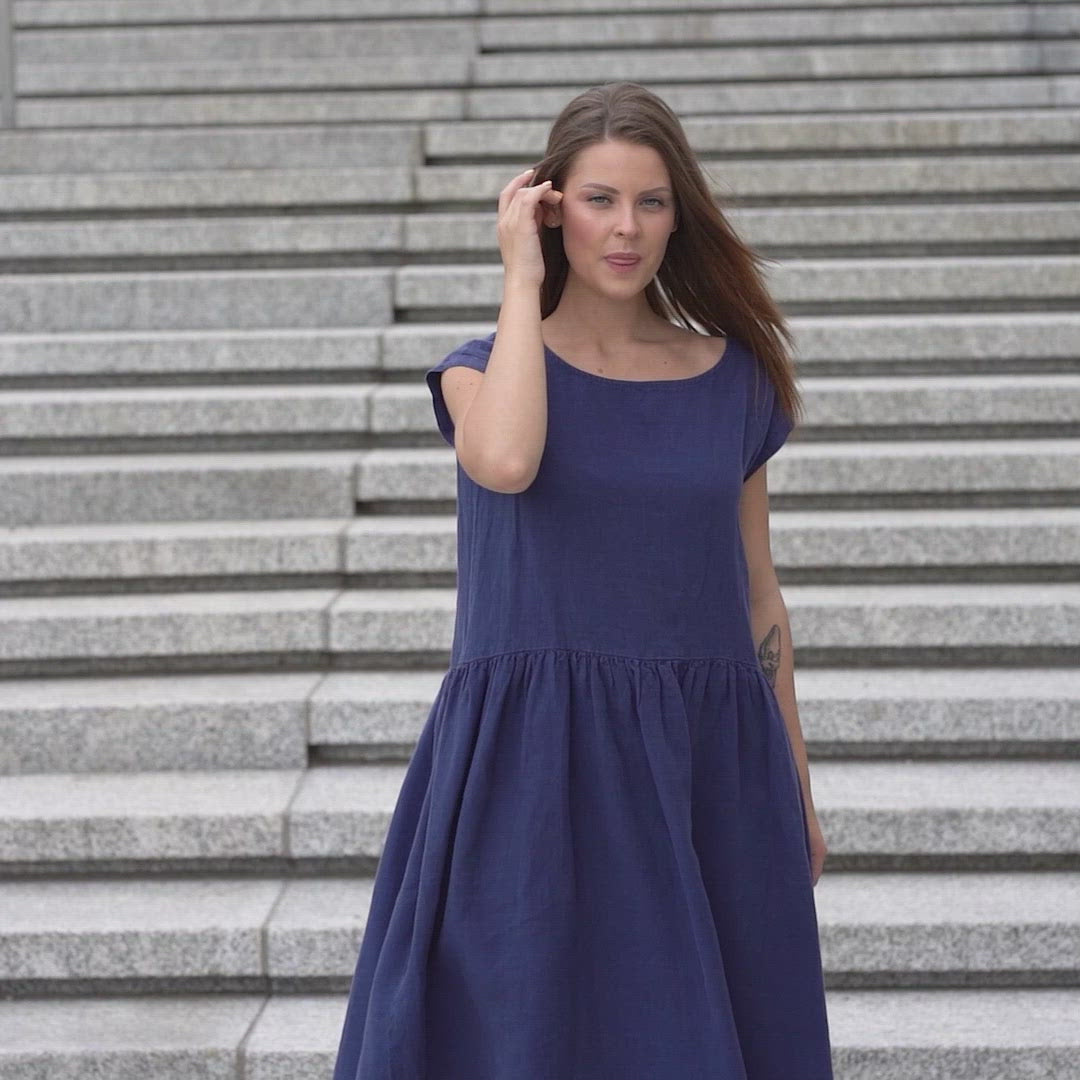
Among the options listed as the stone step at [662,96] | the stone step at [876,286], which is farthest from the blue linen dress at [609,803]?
the stone step at [662,96]

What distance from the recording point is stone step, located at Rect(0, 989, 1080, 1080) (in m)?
3.14

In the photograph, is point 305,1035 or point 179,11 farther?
point 179,11

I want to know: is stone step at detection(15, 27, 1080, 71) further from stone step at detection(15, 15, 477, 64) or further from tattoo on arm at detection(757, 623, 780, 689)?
tattoo on arm at detection(757, 623, 780, 689)

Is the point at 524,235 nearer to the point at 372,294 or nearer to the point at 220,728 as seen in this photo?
the point at 220,728

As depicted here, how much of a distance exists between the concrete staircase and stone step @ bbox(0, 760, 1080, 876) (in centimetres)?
1

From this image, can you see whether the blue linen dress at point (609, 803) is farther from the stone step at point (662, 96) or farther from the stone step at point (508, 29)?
the stone step at point (508, 29)

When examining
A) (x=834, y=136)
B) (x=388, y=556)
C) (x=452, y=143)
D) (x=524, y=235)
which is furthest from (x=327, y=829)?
(x=834, y=136)

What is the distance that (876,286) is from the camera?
5.10 m

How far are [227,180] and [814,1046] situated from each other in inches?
165

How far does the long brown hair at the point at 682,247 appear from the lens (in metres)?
2.04

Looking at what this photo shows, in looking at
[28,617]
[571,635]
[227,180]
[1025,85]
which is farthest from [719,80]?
[571,635]

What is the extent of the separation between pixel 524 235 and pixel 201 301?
11.0 ft

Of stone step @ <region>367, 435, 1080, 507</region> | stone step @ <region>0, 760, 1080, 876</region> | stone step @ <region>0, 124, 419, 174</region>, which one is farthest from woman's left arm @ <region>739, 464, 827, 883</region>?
stone step @ <region>0, 124, 419, 174</region>

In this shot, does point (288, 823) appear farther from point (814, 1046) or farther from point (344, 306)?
point (344, 306)
